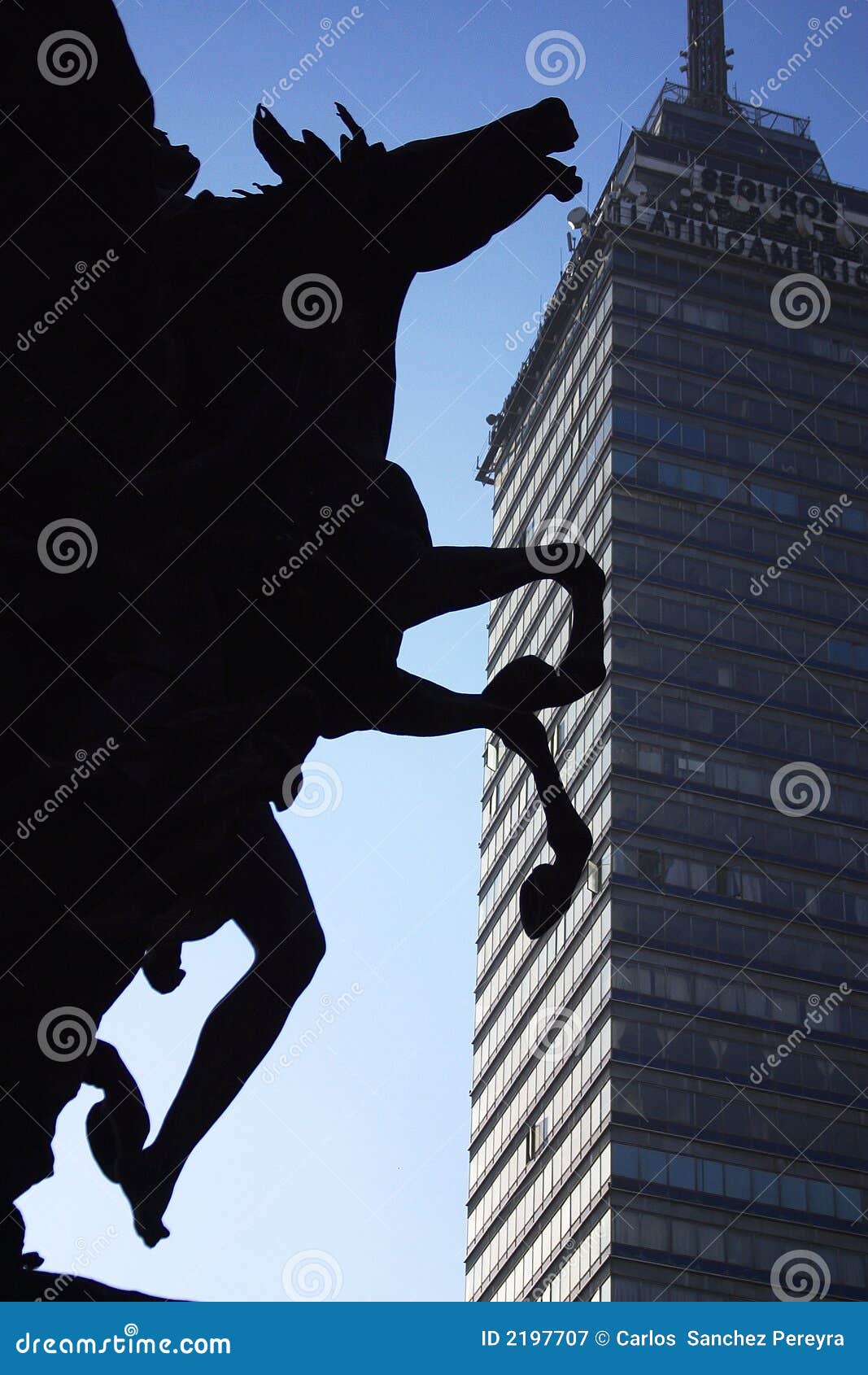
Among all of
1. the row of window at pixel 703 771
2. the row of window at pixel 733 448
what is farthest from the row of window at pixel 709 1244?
the row of window at pixel 733 448

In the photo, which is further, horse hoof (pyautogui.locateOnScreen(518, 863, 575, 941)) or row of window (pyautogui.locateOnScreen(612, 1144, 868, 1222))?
row of window (pyautogui.locateOnScreen(612, 1144, 868, 1222))

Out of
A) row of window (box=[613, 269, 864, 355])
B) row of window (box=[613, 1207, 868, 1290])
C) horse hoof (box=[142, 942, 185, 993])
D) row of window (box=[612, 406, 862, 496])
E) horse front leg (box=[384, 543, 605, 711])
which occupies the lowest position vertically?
horse hoof (box=[142, 942, 185, 993])

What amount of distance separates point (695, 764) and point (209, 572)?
270 feet

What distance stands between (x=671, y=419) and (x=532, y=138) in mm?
92111

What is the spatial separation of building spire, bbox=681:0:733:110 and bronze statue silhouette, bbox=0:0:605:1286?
112 meters

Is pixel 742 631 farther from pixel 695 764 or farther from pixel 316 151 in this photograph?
pixel 316 151

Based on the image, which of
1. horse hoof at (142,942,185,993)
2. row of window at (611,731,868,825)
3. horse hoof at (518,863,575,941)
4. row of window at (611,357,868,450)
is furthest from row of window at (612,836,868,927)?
horse hoof at (142,942,185,993)

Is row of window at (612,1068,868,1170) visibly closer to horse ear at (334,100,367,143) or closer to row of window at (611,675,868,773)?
row of window at (611,675,868,773)

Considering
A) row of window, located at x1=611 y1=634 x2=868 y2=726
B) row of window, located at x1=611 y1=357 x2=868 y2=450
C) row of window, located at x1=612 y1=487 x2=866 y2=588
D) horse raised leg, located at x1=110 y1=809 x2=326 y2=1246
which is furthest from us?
row of window, located at x1=611 y1=357 x2=868 y2=450

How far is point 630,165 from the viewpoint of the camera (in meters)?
107

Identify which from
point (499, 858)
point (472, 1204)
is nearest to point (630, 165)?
point (499, 858)

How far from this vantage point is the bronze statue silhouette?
693cm

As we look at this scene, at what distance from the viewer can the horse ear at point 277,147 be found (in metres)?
8.41

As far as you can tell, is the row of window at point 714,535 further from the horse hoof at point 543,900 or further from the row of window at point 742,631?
the horse hoof at point 543,900
